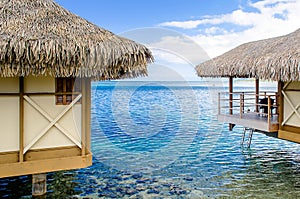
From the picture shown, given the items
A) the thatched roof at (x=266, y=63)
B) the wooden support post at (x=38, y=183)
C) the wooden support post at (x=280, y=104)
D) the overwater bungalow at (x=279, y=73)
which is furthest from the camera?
the wooden support post at (x=280, y=104)

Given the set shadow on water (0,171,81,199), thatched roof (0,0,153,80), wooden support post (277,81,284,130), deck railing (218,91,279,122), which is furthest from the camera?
deck railing (218,91,279,122)

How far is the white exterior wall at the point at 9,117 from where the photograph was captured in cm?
446

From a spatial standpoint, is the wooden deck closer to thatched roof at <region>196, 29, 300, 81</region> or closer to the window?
thatched roof at <region>196, 29, 300, 81</region>

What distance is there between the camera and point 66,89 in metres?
4.92

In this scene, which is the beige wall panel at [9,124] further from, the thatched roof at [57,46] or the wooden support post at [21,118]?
the thatched roof at [57,46]

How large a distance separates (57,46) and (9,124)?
1.35m

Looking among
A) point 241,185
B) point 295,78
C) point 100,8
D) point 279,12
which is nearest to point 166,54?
point 295,78

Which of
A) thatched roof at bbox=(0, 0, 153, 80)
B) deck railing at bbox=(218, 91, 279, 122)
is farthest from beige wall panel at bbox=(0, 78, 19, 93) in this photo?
deck railing at bbox=(218, 91, 279, 122)

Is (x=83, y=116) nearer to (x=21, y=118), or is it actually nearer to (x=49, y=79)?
(x=49, y=79)

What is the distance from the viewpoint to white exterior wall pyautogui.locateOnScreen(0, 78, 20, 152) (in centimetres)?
446

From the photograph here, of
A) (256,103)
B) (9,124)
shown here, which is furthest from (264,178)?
(9,124)

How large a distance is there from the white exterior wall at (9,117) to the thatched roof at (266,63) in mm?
4881


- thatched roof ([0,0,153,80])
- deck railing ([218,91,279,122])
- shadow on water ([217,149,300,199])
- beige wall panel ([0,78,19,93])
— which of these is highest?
thatched roof ([0,0,153,80])

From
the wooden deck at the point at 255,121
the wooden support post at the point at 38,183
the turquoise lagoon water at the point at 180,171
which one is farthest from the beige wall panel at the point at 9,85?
the wooden deck at the point at 255,121
